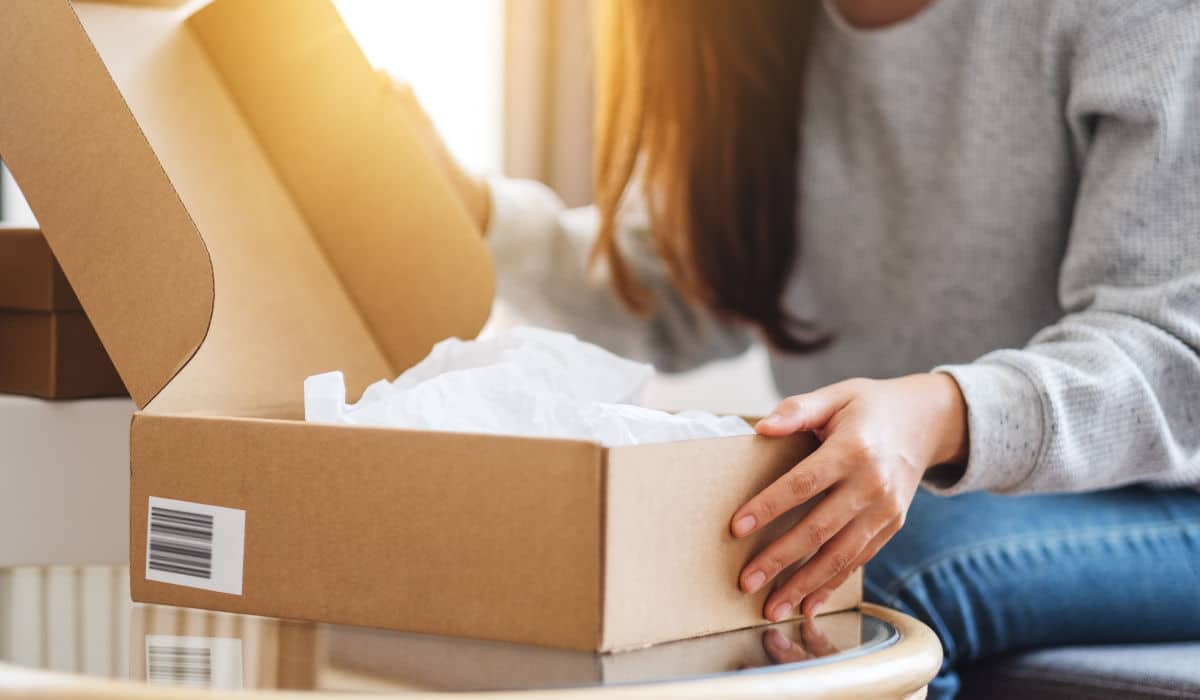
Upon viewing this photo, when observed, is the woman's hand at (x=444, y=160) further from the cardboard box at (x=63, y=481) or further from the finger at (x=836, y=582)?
the finger at (x=836, y=582)

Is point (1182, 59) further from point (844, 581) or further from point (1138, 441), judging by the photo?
point (844, 581)

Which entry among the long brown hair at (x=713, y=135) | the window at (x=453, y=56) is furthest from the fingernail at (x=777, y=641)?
the window at (x=453, y=56)

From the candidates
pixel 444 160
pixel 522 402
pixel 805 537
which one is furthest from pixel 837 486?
pixel 444 160

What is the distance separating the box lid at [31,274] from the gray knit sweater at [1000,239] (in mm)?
422

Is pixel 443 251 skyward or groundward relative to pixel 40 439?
skyward

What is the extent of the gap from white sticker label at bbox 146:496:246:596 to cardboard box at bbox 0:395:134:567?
15 cm

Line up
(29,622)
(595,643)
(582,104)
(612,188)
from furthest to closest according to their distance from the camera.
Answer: (582,104), (612,188), (29,622), (595,643)

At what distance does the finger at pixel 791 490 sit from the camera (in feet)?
1.57

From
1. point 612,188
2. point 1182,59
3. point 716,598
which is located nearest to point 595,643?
point 716,598

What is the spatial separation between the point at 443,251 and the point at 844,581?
314 mm

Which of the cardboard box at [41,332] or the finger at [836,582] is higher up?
the cardboard box at [41,332]

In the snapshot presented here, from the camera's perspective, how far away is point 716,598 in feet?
1.57

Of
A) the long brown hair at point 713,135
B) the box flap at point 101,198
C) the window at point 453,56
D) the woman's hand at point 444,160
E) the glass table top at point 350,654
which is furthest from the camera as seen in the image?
the window at point 453,56

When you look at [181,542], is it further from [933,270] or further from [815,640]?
[933,270]
